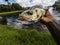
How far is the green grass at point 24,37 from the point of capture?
2131 millimetres

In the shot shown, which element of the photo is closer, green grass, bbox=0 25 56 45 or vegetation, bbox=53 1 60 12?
green grass, bbox=0 25 56 45

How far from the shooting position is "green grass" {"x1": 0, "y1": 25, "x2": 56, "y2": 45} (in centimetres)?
213

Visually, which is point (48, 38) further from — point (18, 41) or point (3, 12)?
point (3, 12)

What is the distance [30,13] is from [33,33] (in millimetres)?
268

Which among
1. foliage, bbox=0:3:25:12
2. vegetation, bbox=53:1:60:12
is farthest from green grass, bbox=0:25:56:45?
vegetation, bbox=53:1:60:12

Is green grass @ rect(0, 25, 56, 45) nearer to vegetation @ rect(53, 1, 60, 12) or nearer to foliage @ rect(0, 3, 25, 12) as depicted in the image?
foliage @ rect(0, 3, 25, 12)

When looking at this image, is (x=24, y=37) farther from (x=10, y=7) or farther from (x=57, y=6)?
(x=57, y=6)

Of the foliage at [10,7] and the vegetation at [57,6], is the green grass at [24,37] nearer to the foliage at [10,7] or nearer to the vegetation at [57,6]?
the foliage at [10,7]

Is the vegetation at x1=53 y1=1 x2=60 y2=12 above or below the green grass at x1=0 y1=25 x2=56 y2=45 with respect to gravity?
above

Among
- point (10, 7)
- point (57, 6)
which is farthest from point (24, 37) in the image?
point (57, 6)

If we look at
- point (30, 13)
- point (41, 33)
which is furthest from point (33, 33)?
point (30, 13)

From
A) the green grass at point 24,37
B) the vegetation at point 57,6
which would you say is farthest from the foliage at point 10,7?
the vegetation at point 57,6

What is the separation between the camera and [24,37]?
2.16 metres

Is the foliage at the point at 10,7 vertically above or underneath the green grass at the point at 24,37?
above
